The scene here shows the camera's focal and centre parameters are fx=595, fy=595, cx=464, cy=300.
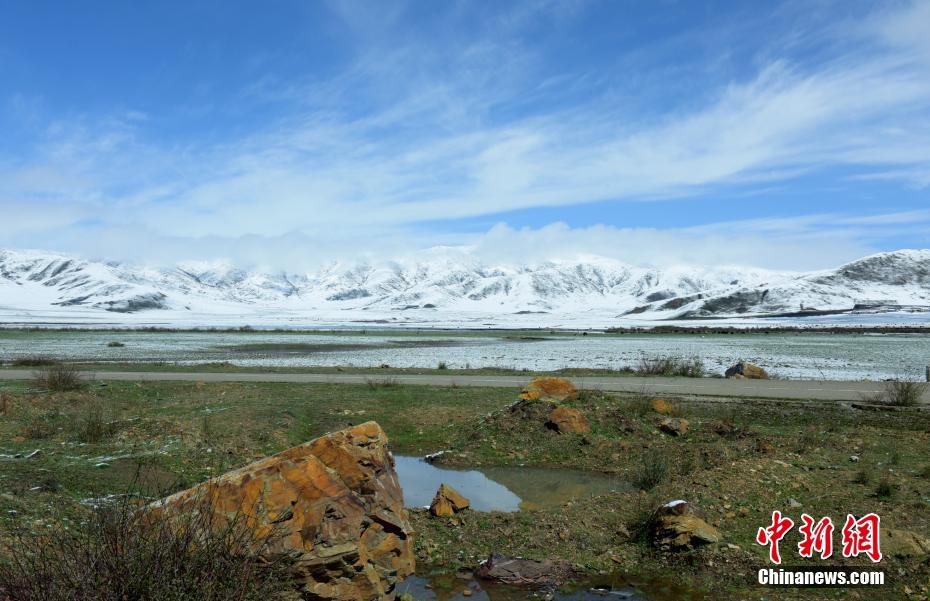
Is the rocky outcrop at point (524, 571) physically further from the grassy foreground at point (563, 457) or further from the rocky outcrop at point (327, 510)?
the rocky outcrop at point (327, 510)

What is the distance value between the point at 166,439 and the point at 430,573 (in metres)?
8.59

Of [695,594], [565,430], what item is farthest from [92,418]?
[695,594]

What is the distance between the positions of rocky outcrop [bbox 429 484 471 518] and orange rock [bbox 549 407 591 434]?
5.83 m

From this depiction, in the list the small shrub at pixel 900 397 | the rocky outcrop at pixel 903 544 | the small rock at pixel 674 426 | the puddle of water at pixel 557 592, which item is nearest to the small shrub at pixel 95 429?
the puddle of water at pixel 557 592

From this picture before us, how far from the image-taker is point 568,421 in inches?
620

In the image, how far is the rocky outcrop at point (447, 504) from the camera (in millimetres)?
9961

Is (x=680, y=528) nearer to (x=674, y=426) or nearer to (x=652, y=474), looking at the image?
(x=652, y=474)

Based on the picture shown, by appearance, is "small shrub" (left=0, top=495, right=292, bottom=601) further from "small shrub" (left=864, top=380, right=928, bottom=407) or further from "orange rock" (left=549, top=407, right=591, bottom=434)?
"small shrub" (left=864, top=380, right=928, bottom=407)

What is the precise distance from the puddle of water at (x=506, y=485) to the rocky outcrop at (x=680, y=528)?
9.87 ft

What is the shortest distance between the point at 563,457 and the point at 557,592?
23.8 ft

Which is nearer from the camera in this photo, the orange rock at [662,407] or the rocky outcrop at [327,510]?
the rocky outcrop at [327,510]

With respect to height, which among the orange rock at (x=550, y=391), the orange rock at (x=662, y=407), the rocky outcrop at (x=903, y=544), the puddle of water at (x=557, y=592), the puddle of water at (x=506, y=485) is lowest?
the puddle of water at (x=506, y=485)

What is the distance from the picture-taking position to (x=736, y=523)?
893 centimetres

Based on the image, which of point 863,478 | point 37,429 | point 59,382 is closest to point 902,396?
point 863,478
